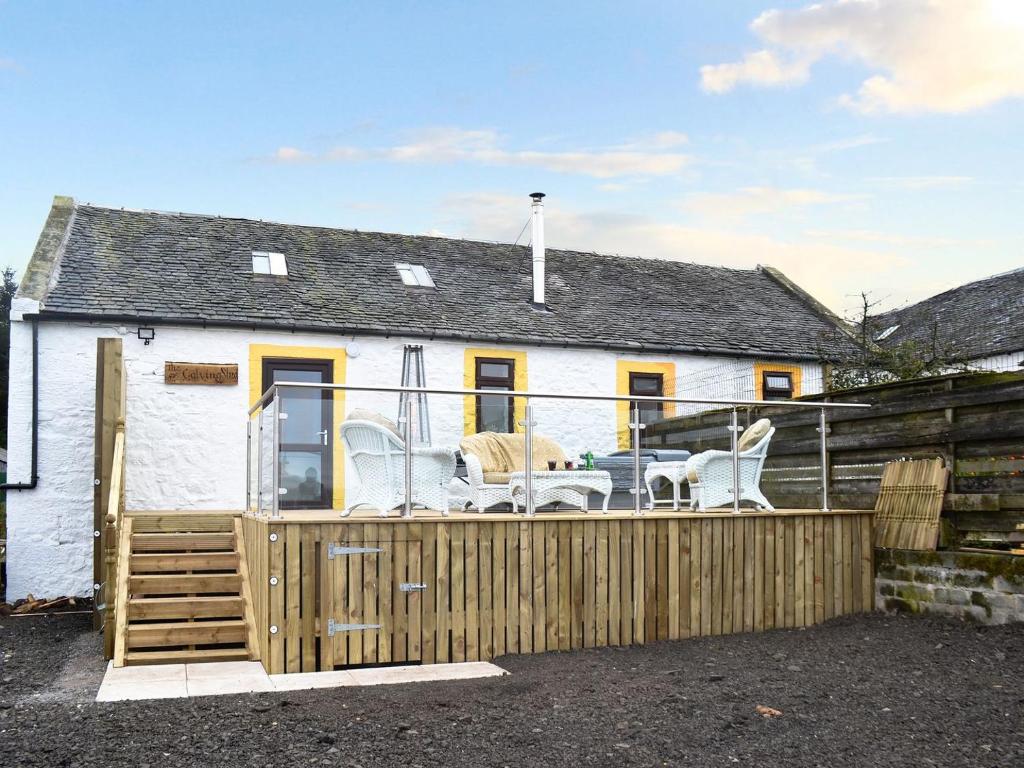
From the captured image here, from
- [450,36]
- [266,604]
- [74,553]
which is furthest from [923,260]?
[74,553]

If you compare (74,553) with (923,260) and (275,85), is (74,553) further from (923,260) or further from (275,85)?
(923,260)

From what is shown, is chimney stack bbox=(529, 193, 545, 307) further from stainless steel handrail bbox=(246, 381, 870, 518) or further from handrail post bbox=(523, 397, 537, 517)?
handrail post bbox=(523, 397, 537, 517)

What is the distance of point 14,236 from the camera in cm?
4156

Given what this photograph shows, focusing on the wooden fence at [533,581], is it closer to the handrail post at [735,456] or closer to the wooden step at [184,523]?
the handrail post at [735,456]

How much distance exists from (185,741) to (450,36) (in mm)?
8780

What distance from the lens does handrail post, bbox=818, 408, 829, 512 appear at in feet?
32.0

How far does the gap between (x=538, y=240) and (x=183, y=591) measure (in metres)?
8.40

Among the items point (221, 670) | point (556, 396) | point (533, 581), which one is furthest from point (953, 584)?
point (221, 670)

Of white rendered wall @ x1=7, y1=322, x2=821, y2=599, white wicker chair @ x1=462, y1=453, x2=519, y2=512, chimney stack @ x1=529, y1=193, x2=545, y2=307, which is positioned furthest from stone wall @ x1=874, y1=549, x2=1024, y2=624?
chimney stack @ x1=529, y1=193, x2=545, y2=307

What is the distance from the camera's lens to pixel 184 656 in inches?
325

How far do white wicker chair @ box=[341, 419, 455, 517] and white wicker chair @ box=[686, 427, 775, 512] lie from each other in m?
2.39

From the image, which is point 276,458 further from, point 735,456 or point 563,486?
point 735,456

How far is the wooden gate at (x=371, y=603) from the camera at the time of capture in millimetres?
7758

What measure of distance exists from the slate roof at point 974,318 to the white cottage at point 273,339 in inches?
229
